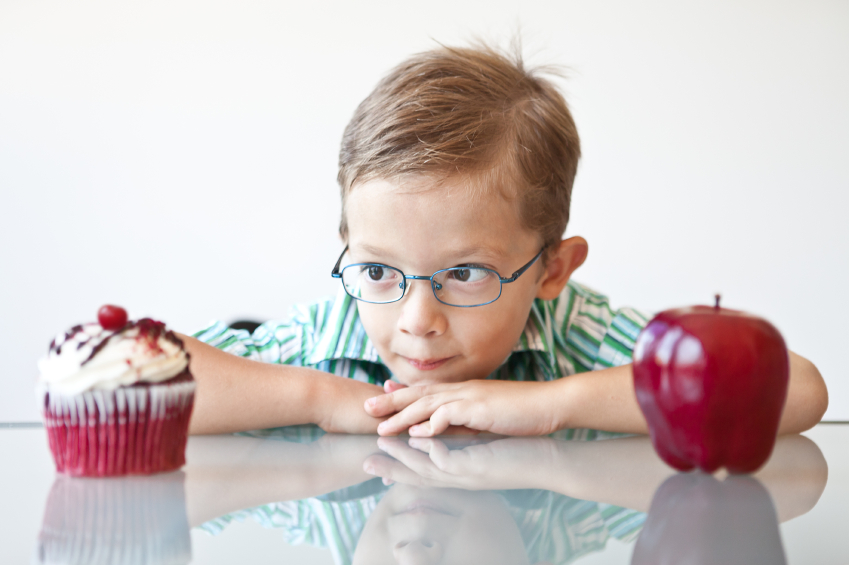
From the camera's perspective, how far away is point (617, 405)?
94cm

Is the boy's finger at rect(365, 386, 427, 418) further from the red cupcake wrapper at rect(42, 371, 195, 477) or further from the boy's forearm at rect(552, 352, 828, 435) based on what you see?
the red cupcake wrapper at rect(42, 371, 195, 477)

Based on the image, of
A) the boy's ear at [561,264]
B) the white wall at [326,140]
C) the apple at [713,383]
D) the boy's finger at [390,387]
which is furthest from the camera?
the white wall at [326,140]

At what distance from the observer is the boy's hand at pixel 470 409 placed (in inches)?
34.5

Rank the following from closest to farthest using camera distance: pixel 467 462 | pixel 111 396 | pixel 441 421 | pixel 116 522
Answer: pixel 116 522 → pixel 111 396 → pixel 467 462 → pixel 441 421

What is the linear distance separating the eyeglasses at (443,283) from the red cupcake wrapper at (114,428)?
462mm

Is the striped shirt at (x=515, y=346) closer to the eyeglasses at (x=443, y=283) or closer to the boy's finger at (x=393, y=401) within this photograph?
the eyeglasses at (x=443, y=283)

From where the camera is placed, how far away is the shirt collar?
1.31 metres

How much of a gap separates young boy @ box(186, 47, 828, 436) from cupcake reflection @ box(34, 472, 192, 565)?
316 millimetres

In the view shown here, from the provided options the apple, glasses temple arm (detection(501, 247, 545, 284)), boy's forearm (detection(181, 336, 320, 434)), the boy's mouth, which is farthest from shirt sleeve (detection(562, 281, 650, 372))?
the apple

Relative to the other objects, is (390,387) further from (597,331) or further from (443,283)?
(597,331)

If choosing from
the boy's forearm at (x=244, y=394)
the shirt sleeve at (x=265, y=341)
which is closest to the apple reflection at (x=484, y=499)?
the boy's forearm at (x=244, y=394)

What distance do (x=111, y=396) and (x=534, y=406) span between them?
51cm

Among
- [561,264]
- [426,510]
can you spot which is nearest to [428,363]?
[561,264]

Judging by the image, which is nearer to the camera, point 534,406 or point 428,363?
point 534,406
